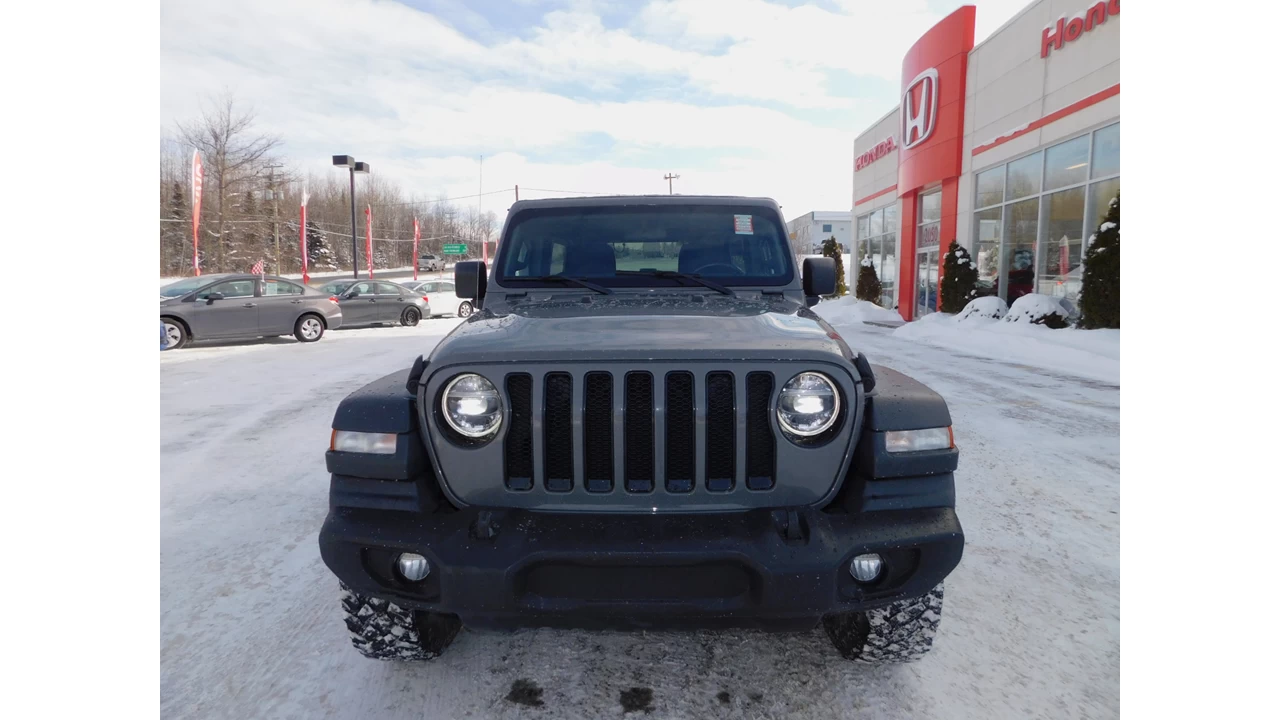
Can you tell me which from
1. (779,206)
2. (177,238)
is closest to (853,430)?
(779,206)

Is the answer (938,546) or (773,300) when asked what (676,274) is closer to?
A: (773,300)

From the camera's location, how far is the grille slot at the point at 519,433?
2092mm

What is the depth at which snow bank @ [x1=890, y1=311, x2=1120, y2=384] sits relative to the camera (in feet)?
31.6

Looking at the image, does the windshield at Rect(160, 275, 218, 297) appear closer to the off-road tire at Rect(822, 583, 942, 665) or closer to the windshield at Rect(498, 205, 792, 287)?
the windshield at Rect(498, 205, 792, 287)

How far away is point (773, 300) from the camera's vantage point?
121 inches

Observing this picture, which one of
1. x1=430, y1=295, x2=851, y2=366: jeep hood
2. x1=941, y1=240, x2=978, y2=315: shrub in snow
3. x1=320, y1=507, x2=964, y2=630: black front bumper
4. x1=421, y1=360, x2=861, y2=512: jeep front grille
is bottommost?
x1=320, y1=507, x2=964, y2=630: black front bumper

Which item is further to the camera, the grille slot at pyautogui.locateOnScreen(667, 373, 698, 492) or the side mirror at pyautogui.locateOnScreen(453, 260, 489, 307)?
the side mirror at pyautogui.locateOnScreen(453, 260, 489, 307)

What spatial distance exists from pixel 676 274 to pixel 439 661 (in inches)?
75.3

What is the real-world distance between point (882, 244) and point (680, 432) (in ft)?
84.4

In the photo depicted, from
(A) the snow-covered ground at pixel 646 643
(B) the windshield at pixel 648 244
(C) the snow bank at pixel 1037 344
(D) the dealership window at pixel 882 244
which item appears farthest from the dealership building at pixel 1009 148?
(B) the windshield at pixel 648 244

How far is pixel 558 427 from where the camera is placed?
209cm

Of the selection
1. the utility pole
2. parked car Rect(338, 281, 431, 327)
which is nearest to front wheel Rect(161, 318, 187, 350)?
parked car Rect(338, 281, 431, 327)

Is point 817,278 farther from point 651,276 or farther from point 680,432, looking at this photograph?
point 680,432

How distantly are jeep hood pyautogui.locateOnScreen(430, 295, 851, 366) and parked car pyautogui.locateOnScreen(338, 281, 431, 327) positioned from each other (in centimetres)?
1507
